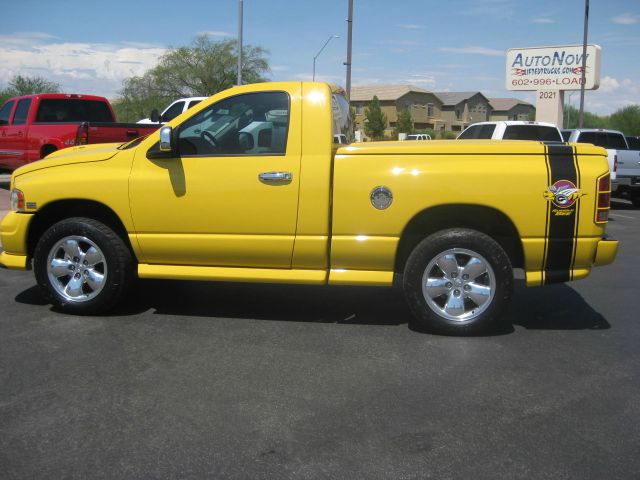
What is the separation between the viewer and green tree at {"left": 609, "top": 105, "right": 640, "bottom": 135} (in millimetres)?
48206

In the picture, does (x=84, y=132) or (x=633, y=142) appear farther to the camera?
(x=633, y=142)

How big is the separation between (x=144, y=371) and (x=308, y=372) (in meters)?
1.09

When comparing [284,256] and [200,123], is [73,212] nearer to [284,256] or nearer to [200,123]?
[200,123]

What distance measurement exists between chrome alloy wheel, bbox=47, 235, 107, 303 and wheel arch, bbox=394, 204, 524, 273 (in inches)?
99.6

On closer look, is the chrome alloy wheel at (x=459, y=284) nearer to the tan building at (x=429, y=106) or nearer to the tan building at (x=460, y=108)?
the tan building at (x=429, y=106)

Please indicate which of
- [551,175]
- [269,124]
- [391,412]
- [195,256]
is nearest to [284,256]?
[195,256]

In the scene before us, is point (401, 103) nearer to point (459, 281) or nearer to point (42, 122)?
point (42, 122)

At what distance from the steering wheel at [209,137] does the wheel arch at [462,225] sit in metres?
1.71

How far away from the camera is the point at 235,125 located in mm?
5211

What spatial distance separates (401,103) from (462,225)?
81.4 meters

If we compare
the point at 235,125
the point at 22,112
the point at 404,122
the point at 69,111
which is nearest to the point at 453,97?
the point at 404,122

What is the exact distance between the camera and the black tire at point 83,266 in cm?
533

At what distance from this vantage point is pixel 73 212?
18.4 feet

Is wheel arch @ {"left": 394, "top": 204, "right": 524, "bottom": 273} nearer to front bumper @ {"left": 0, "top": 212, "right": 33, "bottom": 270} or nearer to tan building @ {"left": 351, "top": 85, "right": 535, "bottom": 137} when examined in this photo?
front bumper @ {"left": 0, "top": 212, "right": 33, "bottom": 270}
